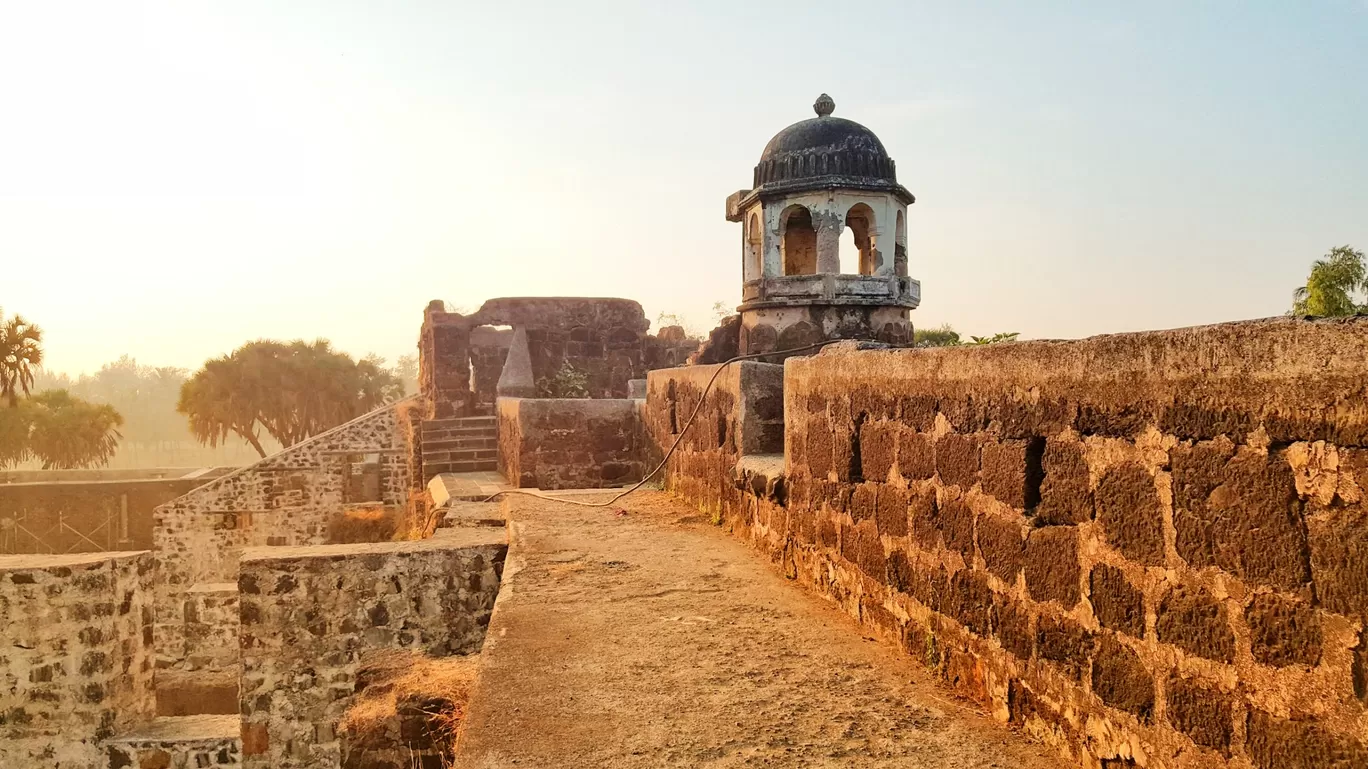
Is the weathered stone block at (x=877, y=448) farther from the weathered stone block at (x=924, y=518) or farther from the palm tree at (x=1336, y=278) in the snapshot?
the palm tree at (x=1336, y=278)

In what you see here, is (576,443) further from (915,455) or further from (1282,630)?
(1282,630)

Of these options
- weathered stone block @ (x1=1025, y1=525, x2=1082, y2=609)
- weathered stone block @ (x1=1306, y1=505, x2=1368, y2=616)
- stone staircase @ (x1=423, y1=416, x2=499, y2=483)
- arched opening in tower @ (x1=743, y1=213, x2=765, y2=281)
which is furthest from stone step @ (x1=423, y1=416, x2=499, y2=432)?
weathered stone block @ (x1=1306, y1=505, x2=1368, y2=616)

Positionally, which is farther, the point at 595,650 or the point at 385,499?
the point at 385,499

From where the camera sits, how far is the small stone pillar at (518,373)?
1783 cm

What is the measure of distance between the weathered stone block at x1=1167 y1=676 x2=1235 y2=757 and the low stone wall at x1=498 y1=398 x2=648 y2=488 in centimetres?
878

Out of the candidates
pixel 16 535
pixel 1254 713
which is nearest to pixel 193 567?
pixel 16 535

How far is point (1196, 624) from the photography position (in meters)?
2.04

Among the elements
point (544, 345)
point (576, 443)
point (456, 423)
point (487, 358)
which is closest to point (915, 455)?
point (576, 443)

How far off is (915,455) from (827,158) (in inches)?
371

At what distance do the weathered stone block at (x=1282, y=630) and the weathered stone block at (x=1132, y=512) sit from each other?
11.4 inches

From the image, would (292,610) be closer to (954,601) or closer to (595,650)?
(595,650)

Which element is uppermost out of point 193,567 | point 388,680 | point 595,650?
point 595,650

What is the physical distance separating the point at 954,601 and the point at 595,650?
1.32 m

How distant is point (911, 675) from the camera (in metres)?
3.17
